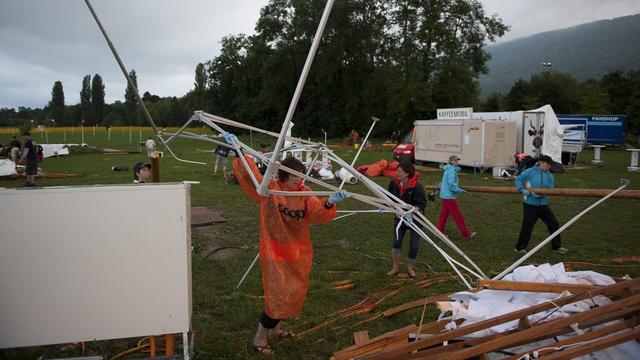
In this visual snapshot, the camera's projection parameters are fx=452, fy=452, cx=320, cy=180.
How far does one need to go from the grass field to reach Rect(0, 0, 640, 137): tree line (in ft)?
81.2

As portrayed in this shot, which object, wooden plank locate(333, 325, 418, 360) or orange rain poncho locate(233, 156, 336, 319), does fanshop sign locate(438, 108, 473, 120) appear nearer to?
orange rain poncho locate(233, 156, 336, 319)

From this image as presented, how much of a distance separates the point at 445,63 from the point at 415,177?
3667 cm

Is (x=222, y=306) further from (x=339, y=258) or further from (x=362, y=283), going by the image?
(x=339, y=258)

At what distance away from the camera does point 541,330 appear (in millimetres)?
2977

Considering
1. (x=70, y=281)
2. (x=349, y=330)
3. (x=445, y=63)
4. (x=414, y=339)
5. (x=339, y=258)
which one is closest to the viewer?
(x=70, y=281)

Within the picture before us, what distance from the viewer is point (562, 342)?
300 centimetres

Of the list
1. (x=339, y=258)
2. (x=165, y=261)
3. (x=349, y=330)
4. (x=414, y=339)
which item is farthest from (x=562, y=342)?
(x=339, y=258)

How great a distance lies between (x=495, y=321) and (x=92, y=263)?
3.03 metres

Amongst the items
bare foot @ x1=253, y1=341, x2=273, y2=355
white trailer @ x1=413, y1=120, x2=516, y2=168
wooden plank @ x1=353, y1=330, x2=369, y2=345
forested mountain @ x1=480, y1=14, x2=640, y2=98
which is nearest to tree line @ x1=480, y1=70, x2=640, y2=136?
white trailer @ x1=413, y1=120, x2=516, y2=168

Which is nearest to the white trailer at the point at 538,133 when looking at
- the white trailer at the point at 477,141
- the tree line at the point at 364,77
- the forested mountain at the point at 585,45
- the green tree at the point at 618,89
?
the white trailer at the point at 477,141

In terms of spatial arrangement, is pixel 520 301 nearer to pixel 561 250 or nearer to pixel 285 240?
pixel 285 240

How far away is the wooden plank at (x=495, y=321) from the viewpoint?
326 cm

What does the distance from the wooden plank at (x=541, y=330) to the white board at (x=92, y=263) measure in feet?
7.13

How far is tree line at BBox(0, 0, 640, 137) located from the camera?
1569 inches
